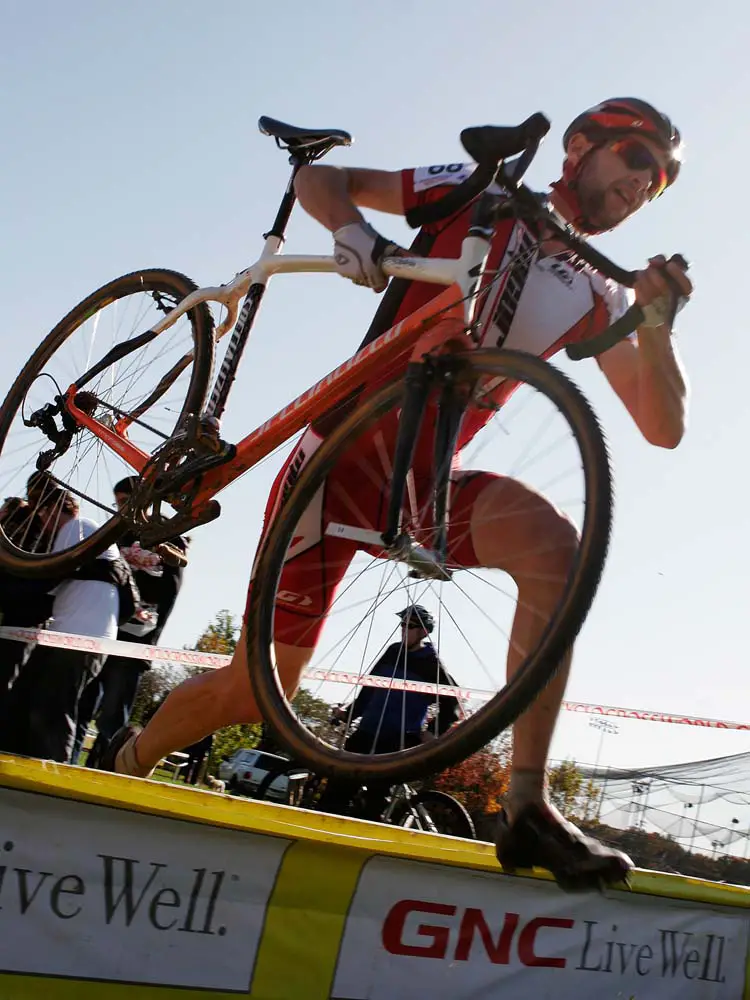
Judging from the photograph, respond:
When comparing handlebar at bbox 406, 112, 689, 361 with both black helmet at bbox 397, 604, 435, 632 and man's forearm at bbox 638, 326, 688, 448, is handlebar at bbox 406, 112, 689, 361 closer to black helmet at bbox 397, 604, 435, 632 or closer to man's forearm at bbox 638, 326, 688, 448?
man's forearm at bbox 638, 326, 688, 448

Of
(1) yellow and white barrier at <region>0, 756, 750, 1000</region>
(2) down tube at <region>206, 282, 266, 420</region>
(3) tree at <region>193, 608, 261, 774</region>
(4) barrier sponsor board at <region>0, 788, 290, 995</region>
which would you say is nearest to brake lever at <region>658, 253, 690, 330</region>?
(1) yellow and white barrier at <region>0, 756, 750, 1000</region>

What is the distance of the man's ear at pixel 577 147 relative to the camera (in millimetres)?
2875

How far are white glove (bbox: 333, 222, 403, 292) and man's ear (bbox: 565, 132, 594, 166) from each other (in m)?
0.58

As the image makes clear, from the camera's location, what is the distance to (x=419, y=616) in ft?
10.1

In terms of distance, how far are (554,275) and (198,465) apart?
1.36 meters

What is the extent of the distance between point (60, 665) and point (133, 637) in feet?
3.74

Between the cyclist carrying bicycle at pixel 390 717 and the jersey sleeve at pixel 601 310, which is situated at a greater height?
the jersey sleeve at pixel 601 310

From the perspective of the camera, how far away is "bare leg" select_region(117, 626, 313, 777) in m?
2.91

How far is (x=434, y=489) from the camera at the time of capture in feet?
8.87

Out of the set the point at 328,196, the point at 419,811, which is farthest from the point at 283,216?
the point at 419,811

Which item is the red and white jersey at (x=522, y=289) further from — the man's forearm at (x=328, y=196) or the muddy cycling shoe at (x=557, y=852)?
the muddy cycling shoe at (x=557, y=852)

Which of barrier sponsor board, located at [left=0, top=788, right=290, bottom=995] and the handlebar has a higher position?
the handlebar

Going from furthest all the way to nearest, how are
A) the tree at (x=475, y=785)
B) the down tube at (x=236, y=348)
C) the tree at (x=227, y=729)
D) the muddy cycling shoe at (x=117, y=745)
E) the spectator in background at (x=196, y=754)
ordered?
the tree at (x=227, y=729) → the spectator in background at (x=196, y=754) → the tree at (x=475, y=785) → the down tube at (x=236, y=348) → the muddy cycling shoe at (x=117, y=745)

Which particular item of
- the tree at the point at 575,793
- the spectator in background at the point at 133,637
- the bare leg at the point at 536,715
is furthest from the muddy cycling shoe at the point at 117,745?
the tree at the point at 575,793
